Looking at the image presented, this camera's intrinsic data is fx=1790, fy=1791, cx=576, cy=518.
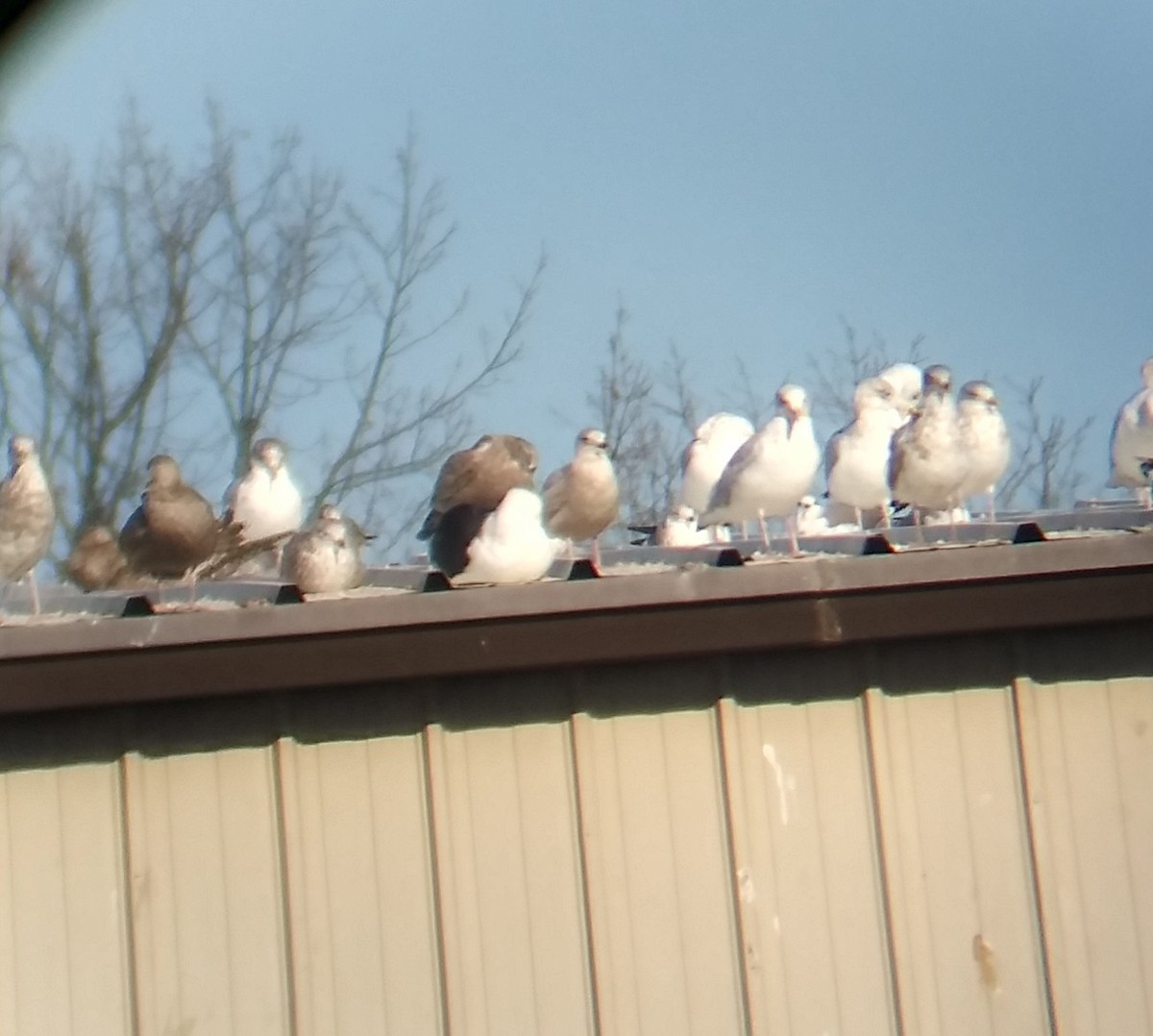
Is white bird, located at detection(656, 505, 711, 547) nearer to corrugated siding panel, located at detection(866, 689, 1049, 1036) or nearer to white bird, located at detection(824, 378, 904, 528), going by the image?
white bird, located at detection(824, 378, 904, 528)

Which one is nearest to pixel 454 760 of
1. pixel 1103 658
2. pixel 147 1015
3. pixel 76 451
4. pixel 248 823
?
pixel 248 823

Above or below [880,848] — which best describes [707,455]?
above

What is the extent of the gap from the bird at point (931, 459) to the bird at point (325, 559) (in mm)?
2324

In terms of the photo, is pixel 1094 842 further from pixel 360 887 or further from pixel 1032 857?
pixel 360 887

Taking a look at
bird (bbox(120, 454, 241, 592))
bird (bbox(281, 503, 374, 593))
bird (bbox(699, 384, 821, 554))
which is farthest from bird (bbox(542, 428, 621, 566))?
bird (bbox(120, 454, 241, 592))

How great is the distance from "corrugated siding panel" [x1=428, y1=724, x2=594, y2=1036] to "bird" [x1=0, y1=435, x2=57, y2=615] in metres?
2.74

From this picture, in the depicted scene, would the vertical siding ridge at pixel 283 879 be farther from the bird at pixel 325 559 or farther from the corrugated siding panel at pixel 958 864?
the bird at pixel 325 559

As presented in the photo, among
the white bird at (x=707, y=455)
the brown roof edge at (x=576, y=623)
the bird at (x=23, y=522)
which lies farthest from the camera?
the white bird at (x=707, y=455)

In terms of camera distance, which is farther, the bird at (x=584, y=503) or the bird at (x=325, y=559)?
the bird at (x=584, y=503)

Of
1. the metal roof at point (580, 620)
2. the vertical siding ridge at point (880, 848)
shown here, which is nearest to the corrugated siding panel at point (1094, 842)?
the metal roof at point (580, 620)

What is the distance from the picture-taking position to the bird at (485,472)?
762cm

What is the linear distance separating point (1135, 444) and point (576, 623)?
12.5ft

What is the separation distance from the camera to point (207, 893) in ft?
15.8

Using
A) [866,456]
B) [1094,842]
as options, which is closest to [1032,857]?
[1094,842]
